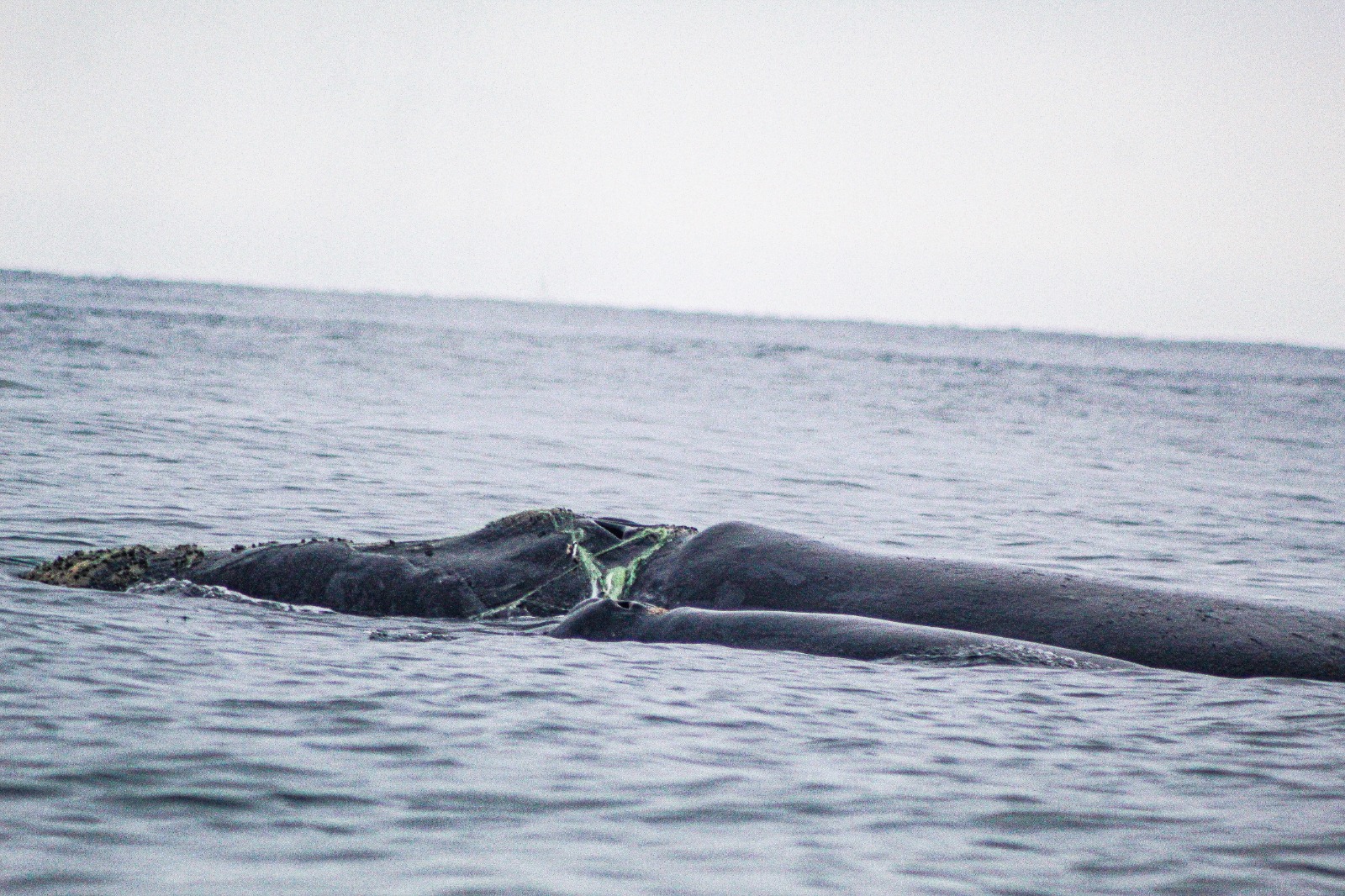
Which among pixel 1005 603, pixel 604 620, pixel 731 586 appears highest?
pixel 1005 603

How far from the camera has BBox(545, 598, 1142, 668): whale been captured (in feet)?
34.6

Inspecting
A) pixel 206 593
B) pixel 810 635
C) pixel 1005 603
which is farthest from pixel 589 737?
pixel 206 593

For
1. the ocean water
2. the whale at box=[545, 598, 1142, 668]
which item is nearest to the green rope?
the whale at box=[545, 598, 1142, 668]

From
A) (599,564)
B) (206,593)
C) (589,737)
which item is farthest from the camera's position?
(599,564)

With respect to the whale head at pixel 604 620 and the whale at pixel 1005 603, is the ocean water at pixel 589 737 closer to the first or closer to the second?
the whale head at pixel 604 620

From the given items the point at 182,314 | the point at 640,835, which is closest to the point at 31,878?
the point at 640,835

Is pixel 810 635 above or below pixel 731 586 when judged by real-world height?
below

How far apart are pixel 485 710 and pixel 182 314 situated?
8620 cm

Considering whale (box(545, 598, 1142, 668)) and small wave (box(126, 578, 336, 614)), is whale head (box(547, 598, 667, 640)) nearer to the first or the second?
whale (box(545, 598, 1142, 668))

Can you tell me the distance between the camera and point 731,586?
12.1m

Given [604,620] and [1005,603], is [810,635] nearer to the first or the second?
[604,620]

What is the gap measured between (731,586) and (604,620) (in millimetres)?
1282

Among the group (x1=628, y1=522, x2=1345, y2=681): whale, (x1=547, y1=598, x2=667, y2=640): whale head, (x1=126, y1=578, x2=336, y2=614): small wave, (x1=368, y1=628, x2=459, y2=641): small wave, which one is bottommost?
(x1=126, y1=578, x2=336, y2=614): small wave

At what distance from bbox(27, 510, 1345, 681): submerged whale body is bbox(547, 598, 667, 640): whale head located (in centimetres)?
65
